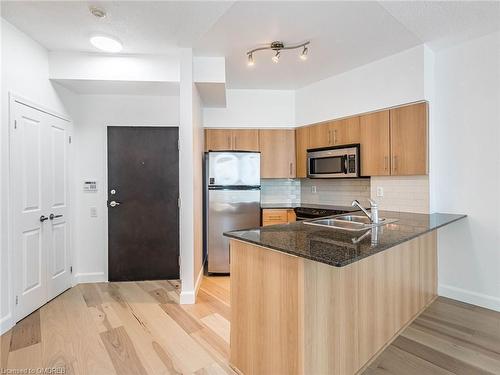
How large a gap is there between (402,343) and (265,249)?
4.86 ft

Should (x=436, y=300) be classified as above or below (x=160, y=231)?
below

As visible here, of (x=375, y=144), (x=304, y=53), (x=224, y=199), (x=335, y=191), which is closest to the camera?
(x=304, y=53)

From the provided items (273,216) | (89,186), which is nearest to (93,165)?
(89,186)

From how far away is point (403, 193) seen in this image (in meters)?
3.18

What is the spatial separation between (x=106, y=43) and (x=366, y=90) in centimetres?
295

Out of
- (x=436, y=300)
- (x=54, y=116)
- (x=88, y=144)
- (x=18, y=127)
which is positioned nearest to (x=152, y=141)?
(x=88, y=144)

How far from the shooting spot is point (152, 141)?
3.56 meters

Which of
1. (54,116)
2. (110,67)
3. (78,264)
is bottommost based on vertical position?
(78,264)

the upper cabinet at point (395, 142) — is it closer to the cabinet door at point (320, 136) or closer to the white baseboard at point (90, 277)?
the cabinet door at point (320, 136)

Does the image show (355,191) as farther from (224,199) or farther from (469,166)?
(224,199)

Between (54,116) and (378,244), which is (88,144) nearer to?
(54,116)

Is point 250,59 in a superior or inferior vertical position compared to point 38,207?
superior

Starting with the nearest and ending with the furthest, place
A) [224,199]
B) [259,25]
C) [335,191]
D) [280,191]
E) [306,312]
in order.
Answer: [306,312]
[259,25]
[224,199]
[335,191]
[280,191]

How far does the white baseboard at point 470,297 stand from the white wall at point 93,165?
159 inches
